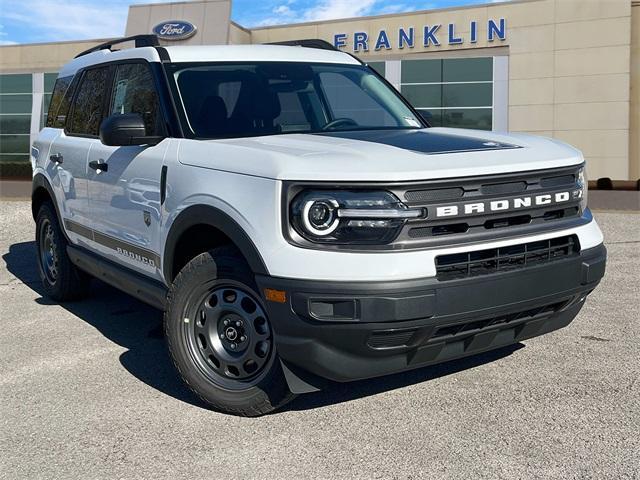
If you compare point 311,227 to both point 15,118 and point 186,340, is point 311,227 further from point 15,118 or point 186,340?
point 15,118

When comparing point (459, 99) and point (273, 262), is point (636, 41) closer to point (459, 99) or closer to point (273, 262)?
point (459, 99)

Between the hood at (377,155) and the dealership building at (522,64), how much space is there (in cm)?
2819

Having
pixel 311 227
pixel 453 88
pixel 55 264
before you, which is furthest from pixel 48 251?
pixel 453 88

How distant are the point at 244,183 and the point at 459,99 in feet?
99.2

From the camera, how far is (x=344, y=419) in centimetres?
372

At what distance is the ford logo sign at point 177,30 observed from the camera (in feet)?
116

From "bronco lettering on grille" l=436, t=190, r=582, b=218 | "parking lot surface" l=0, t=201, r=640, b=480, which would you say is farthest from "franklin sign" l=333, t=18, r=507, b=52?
"bronco lettering on grille" l=436, t=190, r=582, b=218

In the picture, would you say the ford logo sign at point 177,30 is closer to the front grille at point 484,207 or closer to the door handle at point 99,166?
the door handle at point 99,166

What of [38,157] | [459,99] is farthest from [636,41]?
[38,157]

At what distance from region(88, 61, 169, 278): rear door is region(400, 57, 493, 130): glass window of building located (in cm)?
2839

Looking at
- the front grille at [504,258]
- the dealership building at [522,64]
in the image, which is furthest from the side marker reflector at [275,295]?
the dealership building at [522,64]

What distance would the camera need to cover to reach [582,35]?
104 feet

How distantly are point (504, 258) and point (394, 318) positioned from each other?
2.17ft

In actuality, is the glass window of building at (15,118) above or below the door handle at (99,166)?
above
